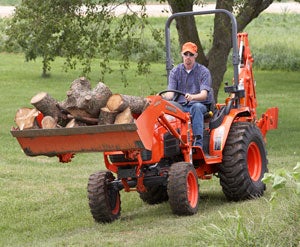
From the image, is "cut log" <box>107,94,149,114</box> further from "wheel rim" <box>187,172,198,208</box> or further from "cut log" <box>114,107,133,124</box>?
"wheel rim" <box>187,172,198,208</box>

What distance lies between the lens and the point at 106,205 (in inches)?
409

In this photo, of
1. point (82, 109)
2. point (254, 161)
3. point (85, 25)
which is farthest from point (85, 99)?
point (85, 25)

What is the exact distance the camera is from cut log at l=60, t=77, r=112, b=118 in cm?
963

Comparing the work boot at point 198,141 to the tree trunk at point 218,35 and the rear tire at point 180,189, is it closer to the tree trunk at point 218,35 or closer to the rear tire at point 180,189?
the rear tire at point 180,189

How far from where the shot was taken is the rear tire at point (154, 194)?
1152 centimetres

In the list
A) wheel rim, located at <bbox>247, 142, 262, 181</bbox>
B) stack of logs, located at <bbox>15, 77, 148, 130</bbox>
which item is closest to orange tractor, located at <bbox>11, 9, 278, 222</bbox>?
wheel rim, located at <bbox>247, 142, 262, 181</bbox>

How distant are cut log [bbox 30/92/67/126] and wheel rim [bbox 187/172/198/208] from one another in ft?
5.00

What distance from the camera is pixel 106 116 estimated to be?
9602mm

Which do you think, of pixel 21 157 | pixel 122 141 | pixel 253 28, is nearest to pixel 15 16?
pixel 21 157

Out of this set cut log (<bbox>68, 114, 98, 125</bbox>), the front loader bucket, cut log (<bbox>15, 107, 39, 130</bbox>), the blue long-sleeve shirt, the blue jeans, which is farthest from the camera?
the blue long-sleeve shirt

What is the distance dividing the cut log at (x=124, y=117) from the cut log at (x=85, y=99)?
0.67 feet

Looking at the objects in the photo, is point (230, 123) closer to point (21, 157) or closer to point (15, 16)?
point (21, 157)

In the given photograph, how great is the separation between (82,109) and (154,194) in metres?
2.19

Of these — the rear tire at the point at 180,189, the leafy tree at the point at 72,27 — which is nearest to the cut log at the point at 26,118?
the rear tire at the point at 180,189
